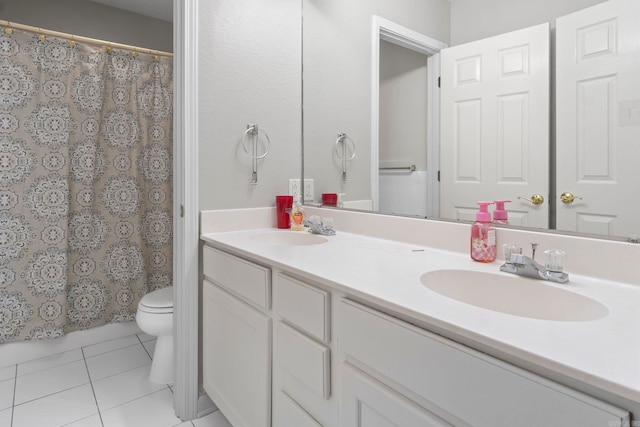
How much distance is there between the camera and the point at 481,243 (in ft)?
3.48

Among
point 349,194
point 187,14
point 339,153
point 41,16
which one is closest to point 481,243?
point 349,194

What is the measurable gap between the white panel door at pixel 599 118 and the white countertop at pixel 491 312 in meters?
0.18

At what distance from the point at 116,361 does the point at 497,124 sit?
226 centimetres

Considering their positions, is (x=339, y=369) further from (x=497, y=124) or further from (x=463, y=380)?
(x=497, y=124)

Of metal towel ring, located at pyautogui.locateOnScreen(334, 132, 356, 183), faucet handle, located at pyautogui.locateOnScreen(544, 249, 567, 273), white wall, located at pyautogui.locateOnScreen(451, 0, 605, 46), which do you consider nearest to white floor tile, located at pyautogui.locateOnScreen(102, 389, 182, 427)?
metal towel ring, located at pyautogui.locateOnScreen(334, 132, 356, 183)

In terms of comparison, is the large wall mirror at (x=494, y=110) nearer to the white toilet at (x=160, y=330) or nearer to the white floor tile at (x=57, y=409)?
the white toilet at (x=160, y=330)

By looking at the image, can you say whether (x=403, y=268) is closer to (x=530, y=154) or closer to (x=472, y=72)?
(x=530, y=154)

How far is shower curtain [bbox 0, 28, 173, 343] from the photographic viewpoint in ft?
6.63

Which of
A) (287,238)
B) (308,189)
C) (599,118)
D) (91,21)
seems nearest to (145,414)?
(287,238)

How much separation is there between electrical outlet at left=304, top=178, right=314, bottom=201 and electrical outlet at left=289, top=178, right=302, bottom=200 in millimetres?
33

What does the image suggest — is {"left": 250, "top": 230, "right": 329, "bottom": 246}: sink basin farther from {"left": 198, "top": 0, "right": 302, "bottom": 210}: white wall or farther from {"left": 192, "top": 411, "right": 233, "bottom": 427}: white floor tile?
{"left": 192, "top": 411, "right": 233, "bottom": 427}: white floor tile

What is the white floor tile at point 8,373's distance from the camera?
1.90 m

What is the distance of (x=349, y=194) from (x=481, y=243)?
0.75m

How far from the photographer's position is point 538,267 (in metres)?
0.87
